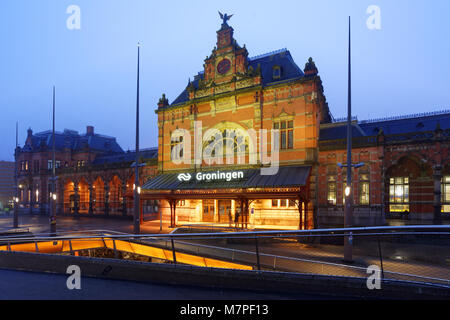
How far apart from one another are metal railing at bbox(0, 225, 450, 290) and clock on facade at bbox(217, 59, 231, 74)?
57.5 feet

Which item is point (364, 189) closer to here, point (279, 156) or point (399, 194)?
point (399, 194)

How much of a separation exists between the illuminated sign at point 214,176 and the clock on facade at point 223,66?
34.1 feet

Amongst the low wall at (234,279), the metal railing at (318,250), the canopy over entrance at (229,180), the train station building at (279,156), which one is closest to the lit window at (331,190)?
the train station building at (279,156)

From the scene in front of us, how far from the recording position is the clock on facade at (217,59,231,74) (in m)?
29.5

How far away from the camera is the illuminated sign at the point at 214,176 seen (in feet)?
88.3

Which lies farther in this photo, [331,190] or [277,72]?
[277,72]

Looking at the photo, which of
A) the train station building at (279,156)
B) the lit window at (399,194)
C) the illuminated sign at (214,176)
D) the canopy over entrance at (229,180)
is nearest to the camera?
A: the canopy over entrance at (229,180)

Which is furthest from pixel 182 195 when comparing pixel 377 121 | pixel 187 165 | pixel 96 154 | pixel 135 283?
pixel 96 154

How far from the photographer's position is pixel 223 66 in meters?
29.8

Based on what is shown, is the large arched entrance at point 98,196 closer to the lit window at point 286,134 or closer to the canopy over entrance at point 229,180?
the canopy over entrance at point 229,180

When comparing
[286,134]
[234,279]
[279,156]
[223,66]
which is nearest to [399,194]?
[279,156]

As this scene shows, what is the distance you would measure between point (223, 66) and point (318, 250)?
20296mm

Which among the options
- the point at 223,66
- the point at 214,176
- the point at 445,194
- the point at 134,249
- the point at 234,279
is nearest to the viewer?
the point at 234,279

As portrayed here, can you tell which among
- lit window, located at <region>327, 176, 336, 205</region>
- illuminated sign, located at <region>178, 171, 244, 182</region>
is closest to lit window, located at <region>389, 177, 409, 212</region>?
lit window, located at <region>327, 176, 336, 205</region>
